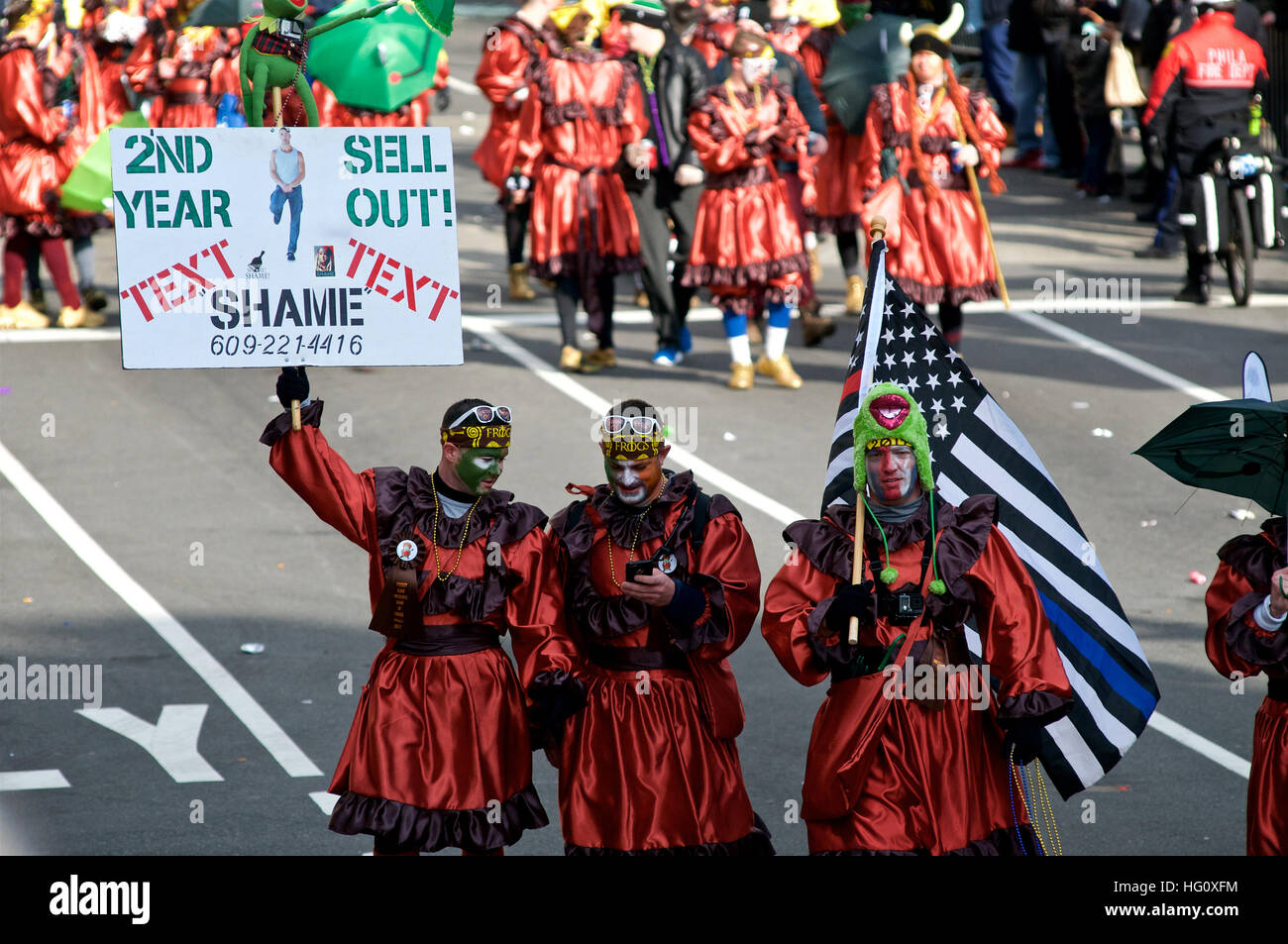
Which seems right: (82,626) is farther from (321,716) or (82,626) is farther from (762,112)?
(762,112)

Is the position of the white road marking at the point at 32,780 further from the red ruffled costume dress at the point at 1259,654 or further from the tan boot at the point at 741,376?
the tan boot at the point at 741,376

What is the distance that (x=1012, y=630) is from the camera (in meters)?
6.05

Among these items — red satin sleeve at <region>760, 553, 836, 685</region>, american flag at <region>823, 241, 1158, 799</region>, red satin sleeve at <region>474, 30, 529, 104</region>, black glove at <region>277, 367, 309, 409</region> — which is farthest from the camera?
red satin sleeve at <region>474, 30, 529, 104</region>

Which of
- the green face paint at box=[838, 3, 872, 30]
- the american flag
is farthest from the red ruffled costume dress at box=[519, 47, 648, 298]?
the american flag

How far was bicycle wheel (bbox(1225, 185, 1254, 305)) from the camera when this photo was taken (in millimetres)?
15820

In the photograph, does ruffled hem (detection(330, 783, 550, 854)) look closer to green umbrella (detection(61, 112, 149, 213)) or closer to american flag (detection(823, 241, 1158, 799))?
american flag (detection(823, 241, 1158, 799))

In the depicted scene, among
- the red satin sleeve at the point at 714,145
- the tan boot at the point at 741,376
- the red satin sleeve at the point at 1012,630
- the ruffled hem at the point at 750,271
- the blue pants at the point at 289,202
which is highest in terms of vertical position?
the blue pants at the point at 289,202

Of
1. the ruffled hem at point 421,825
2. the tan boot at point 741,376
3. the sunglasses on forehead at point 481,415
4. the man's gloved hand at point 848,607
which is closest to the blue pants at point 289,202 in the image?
the sunglasses on forehead at point 481,415

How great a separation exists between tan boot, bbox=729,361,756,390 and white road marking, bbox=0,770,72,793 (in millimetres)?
6863

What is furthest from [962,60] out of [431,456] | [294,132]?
[294,132]

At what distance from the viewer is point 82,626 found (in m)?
10.0

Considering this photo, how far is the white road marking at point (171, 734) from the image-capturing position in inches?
328

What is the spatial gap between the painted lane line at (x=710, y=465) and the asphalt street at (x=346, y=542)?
0.03 metres
